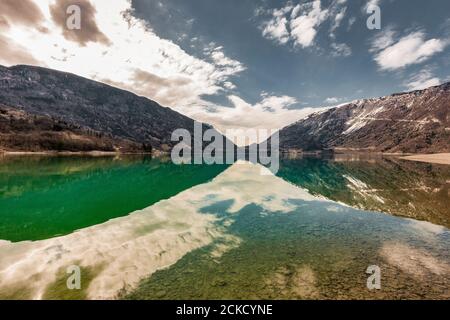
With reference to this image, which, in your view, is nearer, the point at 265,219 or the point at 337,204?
the point at 265,219

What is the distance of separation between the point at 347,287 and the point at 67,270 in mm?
17851

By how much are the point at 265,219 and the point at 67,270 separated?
22.2 m

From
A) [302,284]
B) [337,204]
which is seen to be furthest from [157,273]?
[337,204]

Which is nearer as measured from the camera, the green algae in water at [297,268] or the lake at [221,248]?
the green algae in water at [297,268]

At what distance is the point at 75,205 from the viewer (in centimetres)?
4031

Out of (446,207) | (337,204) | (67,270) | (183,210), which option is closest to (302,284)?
(67,270)

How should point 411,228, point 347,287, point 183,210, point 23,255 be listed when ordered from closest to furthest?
1. point 347,287
2. point 23,255
3. point 411,228
4. point 183,210

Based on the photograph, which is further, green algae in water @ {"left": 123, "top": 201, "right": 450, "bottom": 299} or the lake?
the lake

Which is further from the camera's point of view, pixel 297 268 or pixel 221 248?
pixel 221 248
